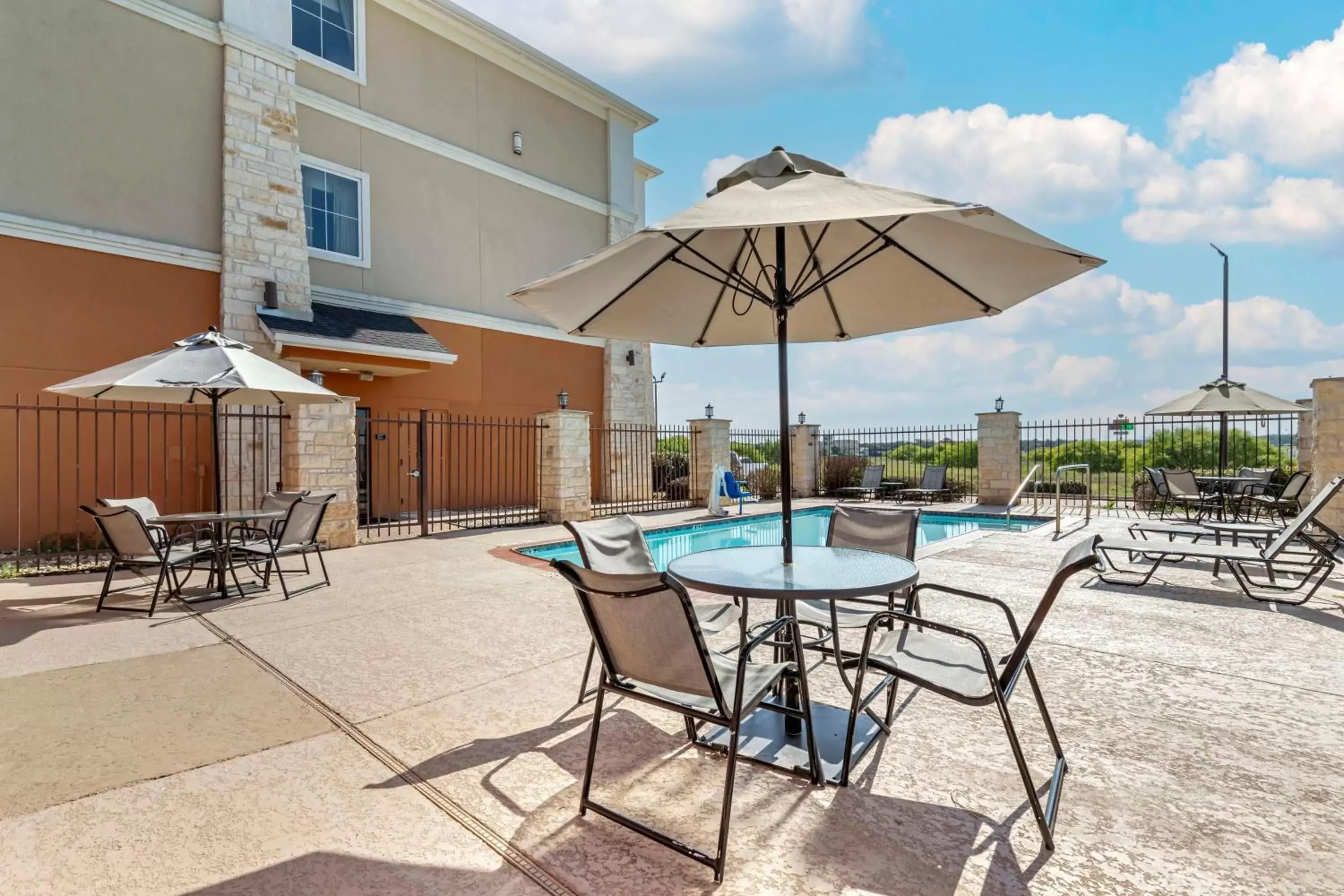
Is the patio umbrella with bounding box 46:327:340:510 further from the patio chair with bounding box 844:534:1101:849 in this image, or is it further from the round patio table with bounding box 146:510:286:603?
the patio chair with bounding box 844:534:1101:849

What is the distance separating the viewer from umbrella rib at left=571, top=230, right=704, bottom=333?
3.11 metres

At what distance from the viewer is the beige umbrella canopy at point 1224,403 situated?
7.84 m

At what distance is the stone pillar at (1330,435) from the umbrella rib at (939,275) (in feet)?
25.2

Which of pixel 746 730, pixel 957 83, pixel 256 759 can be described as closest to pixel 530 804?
pixel 746 730

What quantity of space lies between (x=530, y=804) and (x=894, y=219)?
2718mm

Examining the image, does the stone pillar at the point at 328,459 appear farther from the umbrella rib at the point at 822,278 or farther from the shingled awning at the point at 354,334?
the umbrella rib at the point at 822,278

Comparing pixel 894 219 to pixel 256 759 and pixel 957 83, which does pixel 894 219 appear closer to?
pixel 256 759

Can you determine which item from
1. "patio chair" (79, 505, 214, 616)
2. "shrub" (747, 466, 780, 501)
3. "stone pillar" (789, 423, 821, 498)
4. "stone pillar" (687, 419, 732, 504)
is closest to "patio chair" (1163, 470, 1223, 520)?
"stone pillar" (789, 423, 821, 498)

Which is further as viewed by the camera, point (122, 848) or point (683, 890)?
point (122, 848)

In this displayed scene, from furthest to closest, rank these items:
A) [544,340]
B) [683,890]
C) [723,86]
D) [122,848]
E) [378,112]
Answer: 1. [544,340]
2. [378,112]
3. [723,86]
4. [122,848]
5. [683,890]

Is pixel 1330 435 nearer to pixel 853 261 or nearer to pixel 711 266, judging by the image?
pixel 853 261

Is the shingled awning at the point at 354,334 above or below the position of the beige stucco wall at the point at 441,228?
below

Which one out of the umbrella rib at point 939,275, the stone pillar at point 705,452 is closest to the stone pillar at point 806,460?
the stone pillar at point 705,452

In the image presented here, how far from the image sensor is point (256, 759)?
2486mm
